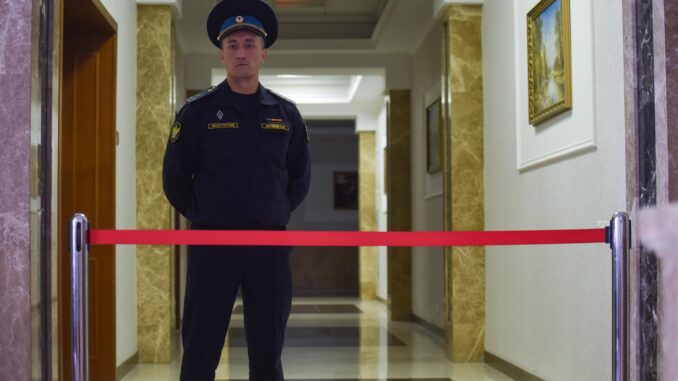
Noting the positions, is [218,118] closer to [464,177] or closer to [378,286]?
[464,177]

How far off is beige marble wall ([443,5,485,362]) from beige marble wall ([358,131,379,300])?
9189mm

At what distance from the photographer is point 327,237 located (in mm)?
3299

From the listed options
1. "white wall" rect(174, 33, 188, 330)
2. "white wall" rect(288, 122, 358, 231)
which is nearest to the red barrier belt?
"white wall" rect(174, 33, 188, 330)

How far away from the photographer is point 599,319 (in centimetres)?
448

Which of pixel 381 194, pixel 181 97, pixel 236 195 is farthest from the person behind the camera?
pixel 381 194

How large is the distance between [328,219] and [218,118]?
714 inches

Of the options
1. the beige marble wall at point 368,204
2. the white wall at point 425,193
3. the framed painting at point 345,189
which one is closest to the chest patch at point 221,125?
the white wall at point 425,193

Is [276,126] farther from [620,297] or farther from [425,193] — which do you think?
[425,193]

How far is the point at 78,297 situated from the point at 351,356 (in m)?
4.76

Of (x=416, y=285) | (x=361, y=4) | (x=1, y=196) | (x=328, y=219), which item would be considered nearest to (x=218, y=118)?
(x=1, y=196)

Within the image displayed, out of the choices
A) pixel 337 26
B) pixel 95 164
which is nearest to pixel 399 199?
pixel 337 26

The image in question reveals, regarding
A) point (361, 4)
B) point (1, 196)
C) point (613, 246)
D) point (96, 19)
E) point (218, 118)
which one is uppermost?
point (361, 4)

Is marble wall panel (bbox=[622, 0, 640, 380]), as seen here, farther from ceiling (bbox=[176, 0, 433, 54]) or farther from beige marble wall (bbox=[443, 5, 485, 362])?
ceiling (bbox=[176, 0, 433, 54])

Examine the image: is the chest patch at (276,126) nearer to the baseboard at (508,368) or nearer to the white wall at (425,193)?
the baseboard at (508,368)
